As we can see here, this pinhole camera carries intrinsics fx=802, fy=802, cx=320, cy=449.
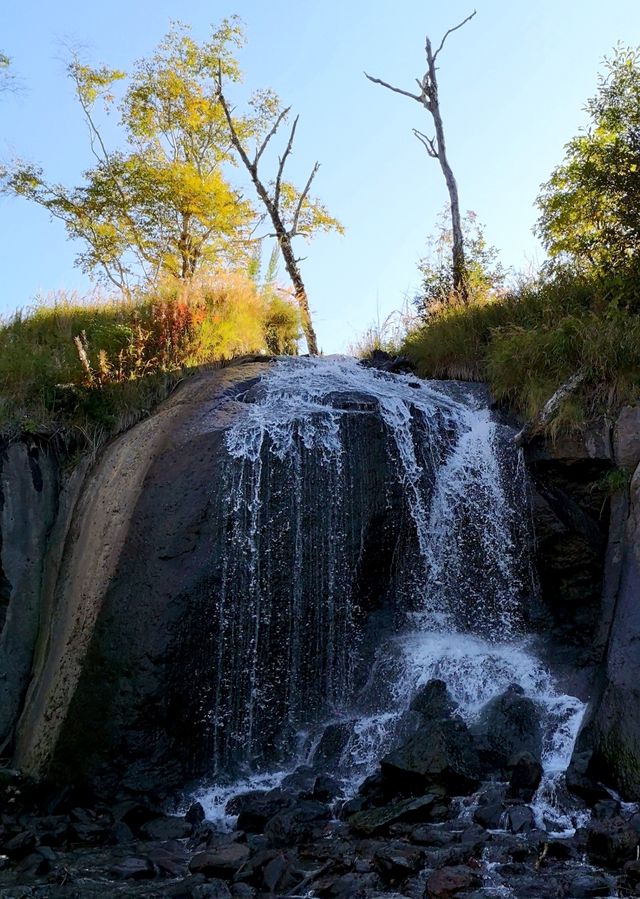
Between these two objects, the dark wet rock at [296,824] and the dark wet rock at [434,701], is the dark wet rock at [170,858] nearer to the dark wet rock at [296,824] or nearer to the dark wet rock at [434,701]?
the dark wet rock at [296,824]

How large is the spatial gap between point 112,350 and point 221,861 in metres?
6.88

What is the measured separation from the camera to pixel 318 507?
24.6 ft

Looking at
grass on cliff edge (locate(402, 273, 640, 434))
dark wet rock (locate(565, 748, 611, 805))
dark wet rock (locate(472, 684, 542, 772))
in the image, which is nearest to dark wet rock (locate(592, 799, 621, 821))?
dark wet rock (locate(565, 748, 611, 805))

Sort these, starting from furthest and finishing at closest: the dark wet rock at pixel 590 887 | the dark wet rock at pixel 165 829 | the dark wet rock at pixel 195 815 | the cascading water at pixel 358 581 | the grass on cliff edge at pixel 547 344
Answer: the grass on cliff edge at pixel 547 344
the cascading water at pixel 358 581
the dark wet rock at pixel 195 815
the dark wet rock at pixel 165 829
the dark wet rock at pixel 590 887

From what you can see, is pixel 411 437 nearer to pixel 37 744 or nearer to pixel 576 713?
pixel 576 713

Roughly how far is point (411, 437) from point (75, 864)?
16.1 ft

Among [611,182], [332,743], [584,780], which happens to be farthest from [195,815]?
[611,182]

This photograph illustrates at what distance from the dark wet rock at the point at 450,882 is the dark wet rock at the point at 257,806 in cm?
151

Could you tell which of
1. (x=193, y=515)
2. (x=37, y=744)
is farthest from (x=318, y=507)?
(x=37, y=744)

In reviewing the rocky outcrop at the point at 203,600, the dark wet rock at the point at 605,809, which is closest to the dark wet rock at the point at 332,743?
the rocky outcrop at the point at 203,600

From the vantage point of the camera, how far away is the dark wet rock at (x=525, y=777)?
5.33m

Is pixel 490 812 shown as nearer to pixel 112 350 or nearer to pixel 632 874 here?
pixel 632 874

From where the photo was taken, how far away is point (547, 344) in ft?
29.4

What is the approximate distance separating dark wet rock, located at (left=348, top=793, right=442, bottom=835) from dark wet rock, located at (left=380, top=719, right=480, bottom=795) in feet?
0.62
